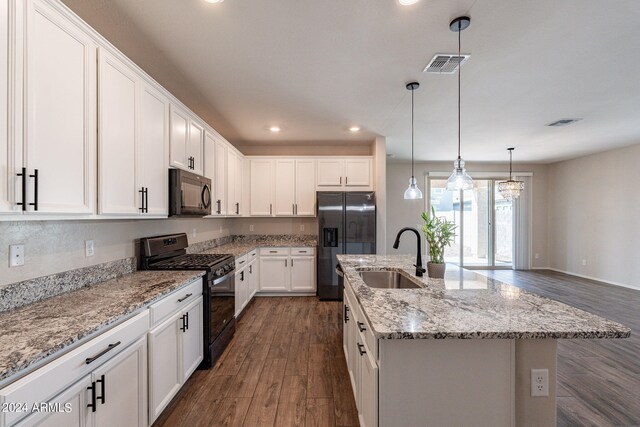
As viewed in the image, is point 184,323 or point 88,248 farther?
point 184,323

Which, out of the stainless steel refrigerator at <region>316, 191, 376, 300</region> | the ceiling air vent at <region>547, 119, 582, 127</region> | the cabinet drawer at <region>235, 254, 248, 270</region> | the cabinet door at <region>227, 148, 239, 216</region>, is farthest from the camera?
the stainless steel refrigerator at <region>316, 191, 376, 300</region>

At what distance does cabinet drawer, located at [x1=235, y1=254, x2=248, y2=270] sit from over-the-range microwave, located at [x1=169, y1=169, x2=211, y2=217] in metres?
0.72

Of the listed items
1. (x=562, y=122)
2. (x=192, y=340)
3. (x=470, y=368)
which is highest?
(x=562, y=122)

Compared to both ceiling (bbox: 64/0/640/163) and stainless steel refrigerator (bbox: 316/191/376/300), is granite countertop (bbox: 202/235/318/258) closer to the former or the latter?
stainless steel refrigerator (bbox: 316/191/376/300)

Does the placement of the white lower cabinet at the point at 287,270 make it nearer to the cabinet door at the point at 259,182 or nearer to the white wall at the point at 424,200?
the cabinet door at the point at 259,182

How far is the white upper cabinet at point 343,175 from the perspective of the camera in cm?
479

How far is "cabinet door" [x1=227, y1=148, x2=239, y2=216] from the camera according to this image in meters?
3.97

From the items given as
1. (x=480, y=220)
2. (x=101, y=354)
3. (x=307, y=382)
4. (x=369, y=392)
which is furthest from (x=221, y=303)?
(x=480, y=220)

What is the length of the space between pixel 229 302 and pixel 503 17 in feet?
11.1

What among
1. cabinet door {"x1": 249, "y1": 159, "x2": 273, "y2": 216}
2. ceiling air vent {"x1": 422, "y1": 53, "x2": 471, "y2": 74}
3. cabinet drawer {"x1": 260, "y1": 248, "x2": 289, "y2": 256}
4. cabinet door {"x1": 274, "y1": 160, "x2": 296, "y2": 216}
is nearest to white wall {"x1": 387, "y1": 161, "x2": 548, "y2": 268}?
cabinet door {"x1": 274, "y1": 160, "x2": 296, "y2": 216}

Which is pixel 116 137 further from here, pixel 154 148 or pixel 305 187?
pixel 305 187

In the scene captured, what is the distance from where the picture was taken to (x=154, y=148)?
2.13 metres

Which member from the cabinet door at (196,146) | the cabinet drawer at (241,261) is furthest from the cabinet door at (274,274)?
the cabinet door at (196,146)

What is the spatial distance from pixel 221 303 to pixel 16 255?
1.56 meters
